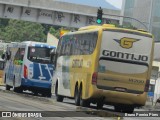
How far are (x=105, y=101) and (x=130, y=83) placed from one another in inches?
49.9

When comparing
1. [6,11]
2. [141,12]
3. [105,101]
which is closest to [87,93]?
[105,101]

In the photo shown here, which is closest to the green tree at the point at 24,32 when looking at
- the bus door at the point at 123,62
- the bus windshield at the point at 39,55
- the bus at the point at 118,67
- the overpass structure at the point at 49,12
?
the overpass structure at the point at 49,12

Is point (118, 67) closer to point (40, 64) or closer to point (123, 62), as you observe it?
point (123, 62)

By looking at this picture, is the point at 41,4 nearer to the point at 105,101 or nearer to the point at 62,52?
the point at 62,52

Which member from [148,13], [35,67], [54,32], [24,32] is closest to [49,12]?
[148,13]

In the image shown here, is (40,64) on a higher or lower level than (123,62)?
lower

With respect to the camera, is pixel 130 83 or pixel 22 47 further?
pixel 22 47

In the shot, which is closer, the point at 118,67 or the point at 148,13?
the point at 118,67

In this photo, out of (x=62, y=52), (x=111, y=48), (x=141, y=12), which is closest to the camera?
(x=111, y=48)

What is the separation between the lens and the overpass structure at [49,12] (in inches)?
2820

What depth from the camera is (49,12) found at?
7481 centimetres

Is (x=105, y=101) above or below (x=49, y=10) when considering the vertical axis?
below

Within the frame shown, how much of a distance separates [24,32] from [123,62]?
429 feet

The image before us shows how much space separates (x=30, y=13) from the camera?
7312cm
